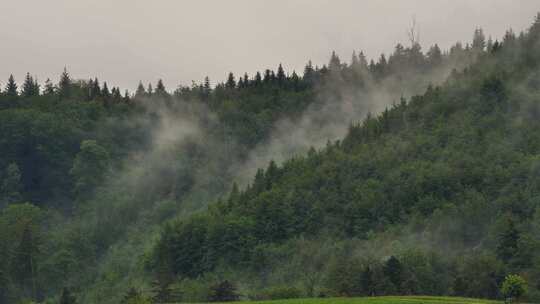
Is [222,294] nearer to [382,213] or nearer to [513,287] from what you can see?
[513,287]

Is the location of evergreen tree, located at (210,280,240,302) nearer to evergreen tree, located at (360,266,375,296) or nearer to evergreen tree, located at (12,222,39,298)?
evergreen tree, located at (360,266,375,296)

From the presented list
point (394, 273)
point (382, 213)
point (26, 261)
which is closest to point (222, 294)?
point (394, 273)

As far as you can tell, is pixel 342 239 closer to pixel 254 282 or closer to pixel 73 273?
pixel 254 282

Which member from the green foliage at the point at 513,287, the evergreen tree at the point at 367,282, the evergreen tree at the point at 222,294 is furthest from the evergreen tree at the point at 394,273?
the green foliage at the point at 513,287

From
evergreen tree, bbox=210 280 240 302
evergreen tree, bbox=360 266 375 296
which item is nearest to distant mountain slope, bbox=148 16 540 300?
evergreen tree, bbox=360 266 375 296

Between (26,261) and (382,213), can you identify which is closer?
(382,213)

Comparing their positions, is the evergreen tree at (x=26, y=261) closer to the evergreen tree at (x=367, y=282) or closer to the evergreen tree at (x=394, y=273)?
the evergreen tree at (x=367, y=282)

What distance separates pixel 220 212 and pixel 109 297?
105 feet

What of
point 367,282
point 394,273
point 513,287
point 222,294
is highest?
point 394,273

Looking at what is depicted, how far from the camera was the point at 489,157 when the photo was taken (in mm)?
181750

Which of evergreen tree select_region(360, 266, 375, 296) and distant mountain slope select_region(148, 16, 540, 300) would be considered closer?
evergreen tree select_region(360, 266, 375, 296)

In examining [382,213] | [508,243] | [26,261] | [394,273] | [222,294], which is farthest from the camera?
[26,261]

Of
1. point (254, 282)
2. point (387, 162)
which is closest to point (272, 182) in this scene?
point (387, 162)

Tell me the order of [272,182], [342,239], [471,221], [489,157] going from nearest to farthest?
[471,221] → [342,239] → [489,157] → [272,182]
